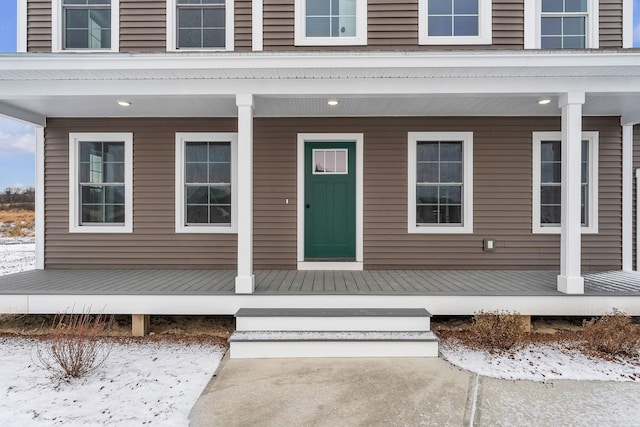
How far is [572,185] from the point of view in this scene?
13.7ft

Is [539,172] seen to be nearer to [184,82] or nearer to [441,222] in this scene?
[441,222]

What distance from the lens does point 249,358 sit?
11.9 feet

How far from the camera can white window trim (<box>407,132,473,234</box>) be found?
5598mm

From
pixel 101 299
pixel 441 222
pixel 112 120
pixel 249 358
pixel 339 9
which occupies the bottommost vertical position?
pixel 249 358

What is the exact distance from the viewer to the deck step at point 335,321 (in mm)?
3822

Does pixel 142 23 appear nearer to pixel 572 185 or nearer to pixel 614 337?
pixel 572 185

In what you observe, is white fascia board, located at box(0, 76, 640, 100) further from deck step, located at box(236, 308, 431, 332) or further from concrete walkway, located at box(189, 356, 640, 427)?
concrete walkway, located at box(189, 356, 640, 427)

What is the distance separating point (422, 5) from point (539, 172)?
10.2 feet

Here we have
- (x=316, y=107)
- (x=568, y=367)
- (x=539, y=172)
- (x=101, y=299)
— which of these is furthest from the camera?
Answer: (x=539, y=172)

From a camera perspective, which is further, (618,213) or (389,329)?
(618,213)

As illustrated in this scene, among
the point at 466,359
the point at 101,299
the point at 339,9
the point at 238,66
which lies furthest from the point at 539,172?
the point at 101,299

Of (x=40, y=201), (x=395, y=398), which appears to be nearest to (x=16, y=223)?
(x=40, y=201)

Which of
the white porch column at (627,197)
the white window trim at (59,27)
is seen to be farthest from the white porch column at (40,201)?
the white porch column at (627,197)

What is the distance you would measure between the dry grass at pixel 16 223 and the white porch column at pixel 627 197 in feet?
61.0
